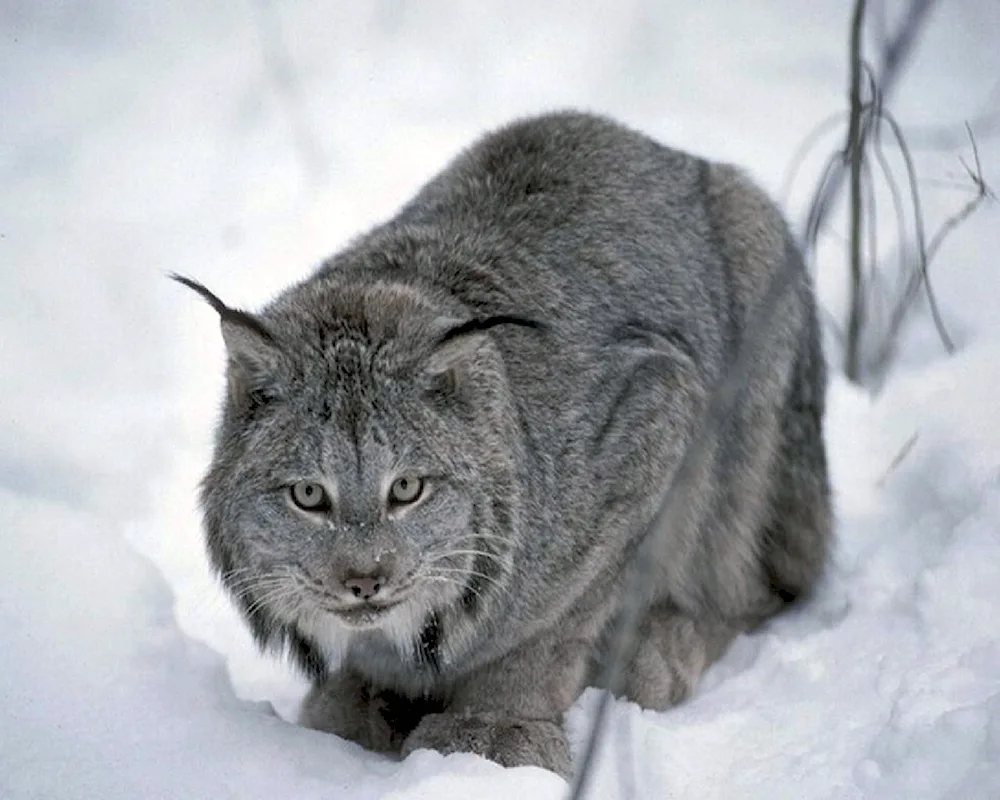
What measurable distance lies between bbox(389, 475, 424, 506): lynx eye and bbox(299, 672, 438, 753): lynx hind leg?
36.0 inches

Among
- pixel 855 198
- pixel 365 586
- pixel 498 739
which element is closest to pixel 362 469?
pixel 365 586

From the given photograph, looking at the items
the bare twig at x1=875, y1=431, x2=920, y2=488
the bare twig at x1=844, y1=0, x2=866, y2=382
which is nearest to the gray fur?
the bare twig at x1=844, y1=0, x2=866, y2=382

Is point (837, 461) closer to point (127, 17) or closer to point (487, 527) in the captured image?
point (487, 527)

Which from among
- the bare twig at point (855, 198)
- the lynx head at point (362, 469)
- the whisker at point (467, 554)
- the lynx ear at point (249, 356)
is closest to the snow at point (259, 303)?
the bare twig at point (855, 198)

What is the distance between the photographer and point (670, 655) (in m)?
4.70

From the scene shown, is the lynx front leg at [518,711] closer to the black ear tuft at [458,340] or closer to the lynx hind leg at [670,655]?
the lynx hind leg at [670,655]

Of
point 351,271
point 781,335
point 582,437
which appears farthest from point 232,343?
point 781,335

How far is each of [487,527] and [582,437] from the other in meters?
0.57

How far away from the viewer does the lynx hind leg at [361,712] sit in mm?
4418

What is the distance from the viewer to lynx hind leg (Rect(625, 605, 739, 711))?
4547 mm

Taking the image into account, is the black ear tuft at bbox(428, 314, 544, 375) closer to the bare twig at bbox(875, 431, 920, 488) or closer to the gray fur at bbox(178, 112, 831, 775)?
the gray fur at bbox(178, 112, 831, 775)

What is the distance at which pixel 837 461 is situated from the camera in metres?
5.78

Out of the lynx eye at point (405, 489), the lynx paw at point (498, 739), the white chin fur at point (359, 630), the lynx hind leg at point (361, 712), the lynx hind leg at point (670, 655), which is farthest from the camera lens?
the lynx hind leg at point (670, 655)

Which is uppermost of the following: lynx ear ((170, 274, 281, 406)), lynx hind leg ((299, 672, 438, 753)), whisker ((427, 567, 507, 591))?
lynx ear ((170, 274, 281, 406))
